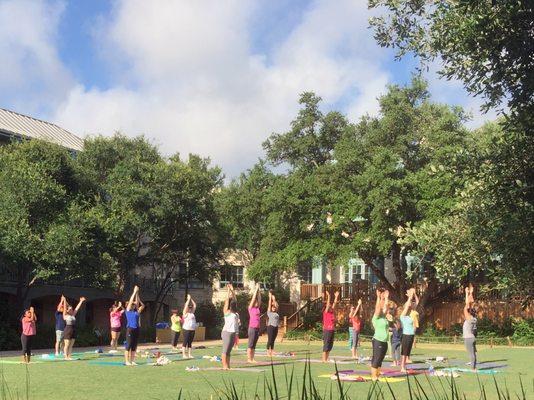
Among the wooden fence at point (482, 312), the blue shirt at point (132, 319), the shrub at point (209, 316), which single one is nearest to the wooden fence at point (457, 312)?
the wooden fence at point (482, 312)

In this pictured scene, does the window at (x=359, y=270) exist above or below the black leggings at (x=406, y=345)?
above

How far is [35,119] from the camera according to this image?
142 feet

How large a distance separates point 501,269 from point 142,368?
485 inches

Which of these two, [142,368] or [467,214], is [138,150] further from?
[467,214]

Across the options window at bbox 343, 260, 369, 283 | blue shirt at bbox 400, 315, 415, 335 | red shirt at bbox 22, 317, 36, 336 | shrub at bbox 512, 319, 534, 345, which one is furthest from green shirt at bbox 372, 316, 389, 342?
window at bbox 343, 260, 369, 283

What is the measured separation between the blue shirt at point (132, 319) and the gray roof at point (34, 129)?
19553 mm

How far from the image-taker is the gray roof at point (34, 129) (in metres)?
36.2

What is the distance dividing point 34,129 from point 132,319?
2573 centimetres

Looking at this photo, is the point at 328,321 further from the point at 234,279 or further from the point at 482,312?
the point at 234,279

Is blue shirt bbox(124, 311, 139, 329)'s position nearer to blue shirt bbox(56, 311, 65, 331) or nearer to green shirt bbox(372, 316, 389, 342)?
blue shirt bbox(56, 311, 65, 331)

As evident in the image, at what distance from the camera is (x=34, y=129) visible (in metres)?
39.9

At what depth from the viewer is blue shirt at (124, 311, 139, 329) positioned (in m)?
17.2

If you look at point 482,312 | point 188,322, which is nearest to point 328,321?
point 188,322

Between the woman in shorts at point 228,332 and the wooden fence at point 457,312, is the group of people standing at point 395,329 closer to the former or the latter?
the woman in shorts at point 228,332
